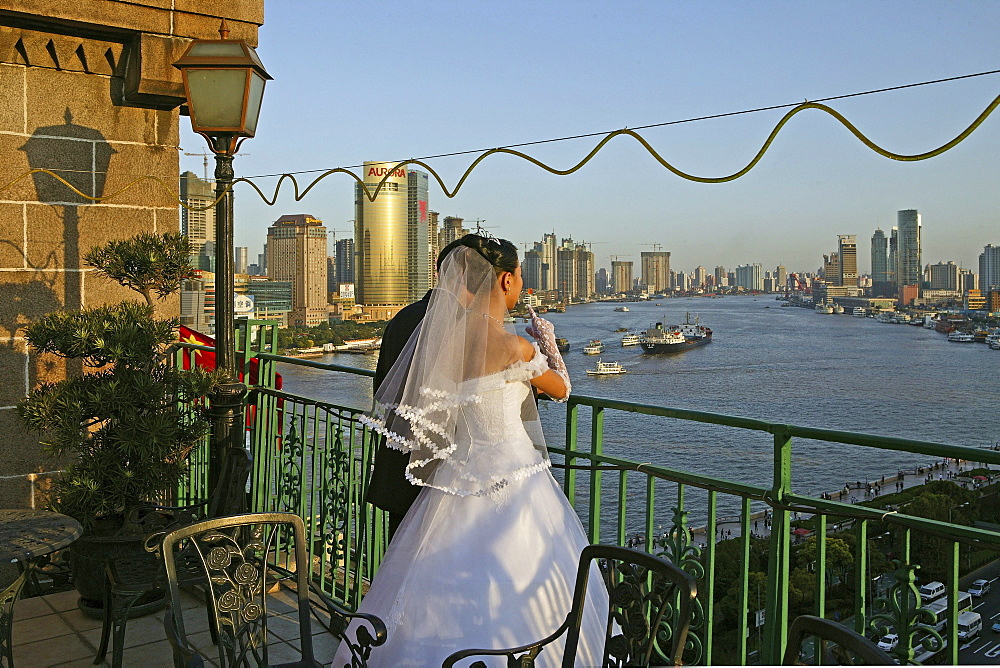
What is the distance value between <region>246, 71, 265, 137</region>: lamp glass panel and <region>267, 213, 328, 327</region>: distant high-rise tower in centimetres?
1062

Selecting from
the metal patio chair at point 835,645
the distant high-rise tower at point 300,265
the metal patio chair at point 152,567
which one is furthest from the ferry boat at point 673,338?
the metal patio chair at point 835,645

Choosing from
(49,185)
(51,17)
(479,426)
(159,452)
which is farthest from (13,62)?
(479,426)

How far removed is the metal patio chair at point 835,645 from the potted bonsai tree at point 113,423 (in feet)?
9.80

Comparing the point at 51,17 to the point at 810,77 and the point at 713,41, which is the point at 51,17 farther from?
the point at 713,41

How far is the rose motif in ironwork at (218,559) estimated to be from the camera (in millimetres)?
2123

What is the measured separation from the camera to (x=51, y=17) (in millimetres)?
4258

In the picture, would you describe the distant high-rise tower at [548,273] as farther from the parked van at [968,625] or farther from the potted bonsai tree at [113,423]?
the parked van at [968,625]

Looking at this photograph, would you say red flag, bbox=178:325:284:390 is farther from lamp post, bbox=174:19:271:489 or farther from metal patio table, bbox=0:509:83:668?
metal patio table, bbox=0:509:83:668

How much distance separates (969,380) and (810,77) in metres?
20.0

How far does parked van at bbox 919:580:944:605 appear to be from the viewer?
6.79 ft

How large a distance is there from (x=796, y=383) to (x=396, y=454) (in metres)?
44.3

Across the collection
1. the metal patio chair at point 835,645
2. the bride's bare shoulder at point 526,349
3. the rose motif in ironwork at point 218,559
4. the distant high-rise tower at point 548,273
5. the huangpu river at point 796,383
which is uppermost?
the distant high-rise tower at point 548,273

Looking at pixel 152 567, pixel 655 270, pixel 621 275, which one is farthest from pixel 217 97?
pixel 655 270

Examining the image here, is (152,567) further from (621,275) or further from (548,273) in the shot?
(621,275)
